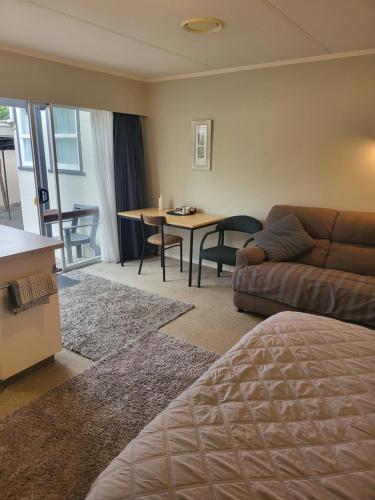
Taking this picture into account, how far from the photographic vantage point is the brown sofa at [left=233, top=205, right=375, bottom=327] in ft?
9.39

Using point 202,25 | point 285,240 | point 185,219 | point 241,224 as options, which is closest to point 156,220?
point 185,219

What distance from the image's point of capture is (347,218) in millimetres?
3523

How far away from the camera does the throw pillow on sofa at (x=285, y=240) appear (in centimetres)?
349

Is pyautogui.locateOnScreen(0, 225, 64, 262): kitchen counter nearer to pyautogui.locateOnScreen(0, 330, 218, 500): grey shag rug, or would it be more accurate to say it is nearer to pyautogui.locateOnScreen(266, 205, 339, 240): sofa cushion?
pyautogui.locateOnScreen(0, 330, 218, 500): grey shag rug

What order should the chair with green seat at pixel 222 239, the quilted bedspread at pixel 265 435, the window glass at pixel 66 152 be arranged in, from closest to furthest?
the quilted bedspread at pixel 265 435
the chair with green seat at pixel 222 239
the window glass at pixel 66 152

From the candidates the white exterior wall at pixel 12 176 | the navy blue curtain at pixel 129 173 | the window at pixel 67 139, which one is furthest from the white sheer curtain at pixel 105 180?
the white exterior wall at pixel 12 176

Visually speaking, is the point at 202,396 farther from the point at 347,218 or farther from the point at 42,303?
the point at 347,218

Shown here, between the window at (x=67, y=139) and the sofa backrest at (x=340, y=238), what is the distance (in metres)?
2.65

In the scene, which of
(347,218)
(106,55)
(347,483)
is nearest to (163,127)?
(106,55)

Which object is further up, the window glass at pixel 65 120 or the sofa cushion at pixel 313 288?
the window glass at pixel 65 120

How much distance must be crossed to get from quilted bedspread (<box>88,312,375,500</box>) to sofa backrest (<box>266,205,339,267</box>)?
187 centimetres

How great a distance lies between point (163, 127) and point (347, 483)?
463 centimetres

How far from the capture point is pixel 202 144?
4590 millimetres

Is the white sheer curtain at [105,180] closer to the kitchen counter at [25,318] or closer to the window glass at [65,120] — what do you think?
the window glass at [65,120]
